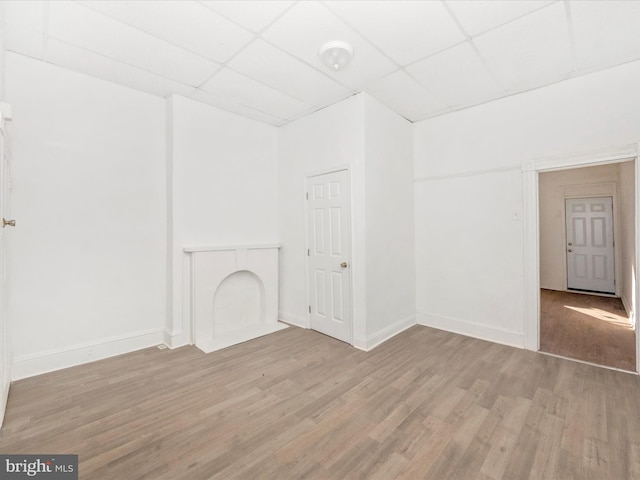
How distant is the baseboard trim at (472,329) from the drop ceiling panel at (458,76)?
111 inches

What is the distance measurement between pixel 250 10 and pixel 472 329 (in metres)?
4.10

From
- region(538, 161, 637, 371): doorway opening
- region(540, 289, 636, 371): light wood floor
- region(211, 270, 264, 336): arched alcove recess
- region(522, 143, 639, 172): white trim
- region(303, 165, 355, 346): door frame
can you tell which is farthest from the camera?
region(538, 161, 637, 371): doorway opening

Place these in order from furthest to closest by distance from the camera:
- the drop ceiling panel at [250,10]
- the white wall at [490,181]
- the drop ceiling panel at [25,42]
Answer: the white wall at [490,181] → the drop ceiling panel at [25,42] → the drop ceiling panel at [250,10]

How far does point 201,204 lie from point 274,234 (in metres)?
1.22

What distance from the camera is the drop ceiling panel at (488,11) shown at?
82.1 inches

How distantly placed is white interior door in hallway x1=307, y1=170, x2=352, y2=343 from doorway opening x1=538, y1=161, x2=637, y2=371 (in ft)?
9.38

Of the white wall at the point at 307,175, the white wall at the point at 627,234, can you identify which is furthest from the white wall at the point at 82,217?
the white wall at the point at 627,234

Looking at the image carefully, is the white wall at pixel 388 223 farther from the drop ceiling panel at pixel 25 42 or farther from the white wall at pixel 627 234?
the drop ceiling panel at pixel 25 42

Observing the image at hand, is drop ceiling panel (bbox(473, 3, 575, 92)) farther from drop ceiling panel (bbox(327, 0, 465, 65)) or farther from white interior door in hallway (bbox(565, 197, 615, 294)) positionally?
white interior door in hallway (bbox(565, 197, 615, 294))

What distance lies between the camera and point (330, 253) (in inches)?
150

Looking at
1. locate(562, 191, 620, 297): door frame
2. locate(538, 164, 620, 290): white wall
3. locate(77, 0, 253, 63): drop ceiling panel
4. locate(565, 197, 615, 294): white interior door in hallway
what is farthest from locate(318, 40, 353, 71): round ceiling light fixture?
locate(565, 197, 615, 294): white interior door in hallway

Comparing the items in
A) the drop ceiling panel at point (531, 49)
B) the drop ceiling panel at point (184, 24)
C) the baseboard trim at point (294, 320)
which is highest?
the drop ceiling panel at point (184, 24)

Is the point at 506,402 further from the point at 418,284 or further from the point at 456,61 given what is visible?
the point at 456,61

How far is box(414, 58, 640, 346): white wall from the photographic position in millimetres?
2910
